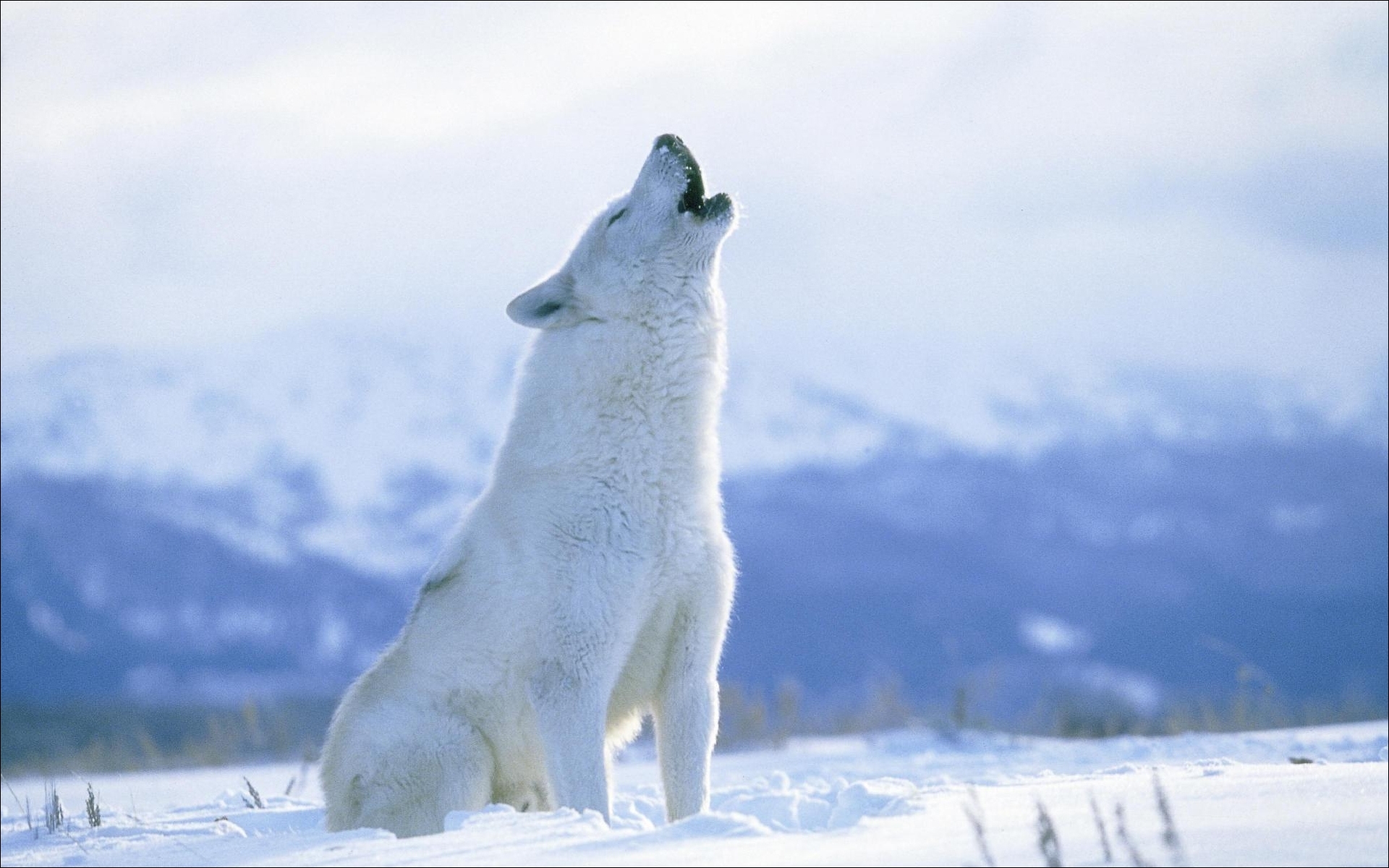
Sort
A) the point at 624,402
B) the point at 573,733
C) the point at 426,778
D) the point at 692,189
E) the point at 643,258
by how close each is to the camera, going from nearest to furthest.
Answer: the point at 573,733 < the point at 426,778 < the point at 624,402 < the point at 643,258 < the point at 692,189

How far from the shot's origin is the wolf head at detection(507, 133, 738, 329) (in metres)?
4.82

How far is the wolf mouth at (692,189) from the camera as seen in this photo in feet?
16.3

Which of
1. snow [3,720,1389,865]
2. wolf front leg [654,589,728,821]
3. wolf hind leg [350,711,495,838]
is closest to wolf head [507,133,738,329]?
wolf front leg [654,589,728,821]

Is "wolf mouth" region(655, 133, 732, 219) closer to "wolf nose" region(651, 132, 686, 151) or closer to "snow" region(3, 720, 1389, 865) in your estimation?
"wolf nose" region(651, 132, 686, 151)

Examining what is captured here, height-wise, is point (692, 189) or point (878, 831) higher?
point (692, 189)

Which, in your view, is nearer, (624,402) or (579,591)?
(579,591)

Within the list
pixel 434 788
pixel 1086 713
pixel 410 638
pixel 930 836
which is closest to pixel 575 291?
Result: pixel 410 638

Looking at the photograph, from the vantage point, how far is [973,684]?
414 inches

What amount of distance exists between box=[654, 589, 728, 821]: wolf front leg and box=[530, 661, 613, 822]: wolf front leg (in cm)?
31

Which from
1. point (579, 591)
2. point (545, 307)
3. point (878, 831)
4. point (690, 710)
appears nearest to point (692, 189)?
point (545, 307)

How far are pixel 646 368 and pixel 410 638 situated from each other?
128 cm

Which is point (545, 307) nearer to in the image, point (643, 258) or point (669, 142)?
point (643, 258)

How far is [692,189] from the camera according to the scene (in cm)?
504

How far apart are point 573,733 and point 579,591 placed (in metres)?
0.45
